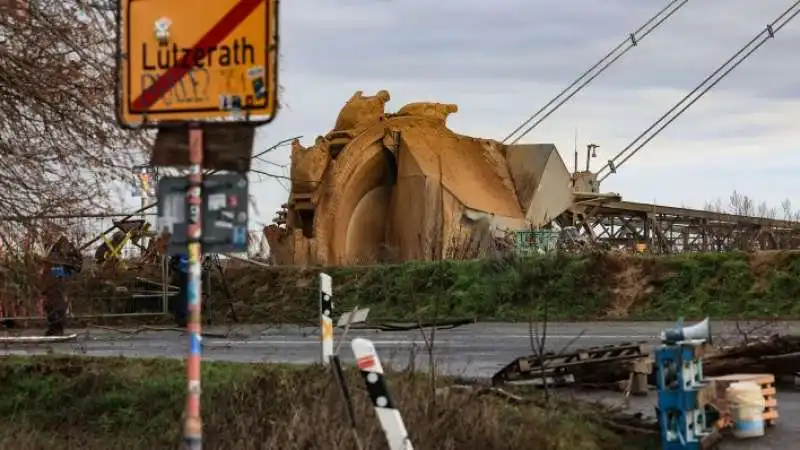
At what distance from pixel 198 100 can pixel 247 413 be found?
109 inches

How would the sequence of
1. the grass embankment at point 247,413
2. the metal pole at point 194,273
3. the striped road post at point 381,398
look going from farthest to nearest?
1. the grass embankment at point 247,413
2. the striped road post at point 381,398
3. the metal pole at point 194,273

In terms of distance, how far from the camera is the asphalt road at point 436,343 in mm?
12414

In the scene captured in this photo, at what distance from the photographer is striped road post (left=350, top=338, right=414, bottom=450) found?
6488 mm

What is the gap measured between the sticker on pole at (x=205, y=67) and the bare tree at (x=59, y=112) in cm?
361

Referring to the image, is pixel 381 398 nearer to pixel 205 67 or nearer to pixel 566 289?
pixel 205 67

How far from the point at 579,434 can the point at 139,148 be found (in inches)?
161

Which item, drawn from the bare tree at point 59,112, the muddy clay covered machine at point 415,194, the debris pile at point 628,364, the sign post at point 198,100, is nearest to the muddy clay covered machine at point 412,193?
the muddy clay covered machine at point 415,194

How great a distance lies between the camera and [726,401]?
8.74 metres

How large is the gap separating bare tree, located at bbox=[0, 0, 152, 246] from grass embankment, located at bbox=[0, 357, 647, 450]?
1905 millimetres

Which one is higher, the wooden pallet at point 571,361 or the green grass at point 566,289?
the green grass at point 566,289

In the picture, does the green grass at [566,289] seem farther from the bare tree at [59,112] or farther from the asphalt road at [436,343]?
the bare tree at [59,112]

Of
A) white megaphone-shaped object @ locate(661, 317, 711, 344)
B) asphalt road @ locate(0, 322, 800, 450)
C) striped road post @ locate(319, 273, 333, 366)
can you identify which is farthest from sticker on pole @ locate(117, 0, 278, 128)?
asphalt road @ locate(0, 322, 800, 450)

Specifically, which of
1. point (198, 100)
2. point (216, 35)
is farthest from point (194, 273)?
point (216, 35)

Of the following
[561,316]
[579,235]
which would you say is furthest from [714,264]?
[579,235]
